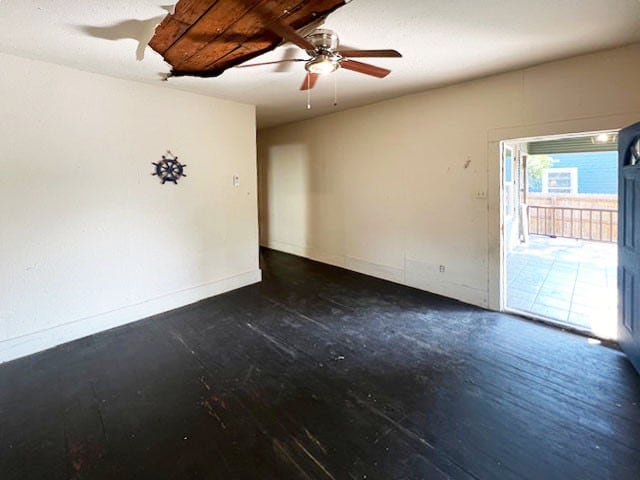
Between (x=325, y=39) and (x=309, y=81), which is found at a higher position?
(x=309, y=81)

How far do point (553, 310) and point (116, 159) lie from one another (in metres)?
4.66

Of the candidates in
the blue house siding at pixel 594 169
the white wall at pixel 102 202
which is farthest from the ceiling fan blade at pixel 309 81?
the blue house siding at pixel 594 169

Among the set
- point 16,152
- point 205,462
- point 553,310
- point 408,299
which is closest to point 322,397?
point 205,462

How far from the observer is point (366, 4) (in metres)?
1.93

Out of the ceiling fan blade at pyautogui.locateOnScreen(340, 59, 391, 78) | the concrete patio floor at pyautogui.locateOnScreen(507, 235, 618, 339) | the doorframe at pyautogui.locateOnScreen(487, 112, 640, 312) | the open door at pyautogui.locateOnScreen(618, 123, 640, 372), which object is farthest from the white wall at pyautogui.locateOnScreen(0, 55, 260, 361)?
the open door at pyautogui.locateOnScreen(618, 123, 640, 372)

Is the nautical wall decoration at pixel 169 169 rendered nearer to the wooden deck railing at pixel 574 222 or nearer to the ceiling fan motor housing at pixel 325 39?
the ceiling fan motor housing at pixel 325 39

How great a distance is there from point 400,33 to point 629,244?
2250mm

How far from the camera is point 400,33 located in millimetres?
2303

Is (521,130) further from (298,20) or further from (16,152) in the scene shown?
(16,152)

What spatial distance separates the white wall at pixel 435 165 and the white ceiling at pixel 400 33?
0.89 feet

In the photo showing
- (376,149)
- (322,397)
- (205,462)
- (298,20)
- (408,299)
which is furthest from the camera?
(376,149)

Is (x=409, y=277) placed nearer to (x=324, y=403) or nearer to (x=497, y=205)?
(x=497, y=205)

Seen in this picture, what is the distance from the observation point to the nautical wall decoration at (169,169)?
3516mm

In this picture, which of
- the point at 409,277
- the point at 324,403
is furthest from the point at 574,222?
the point at 324,403
